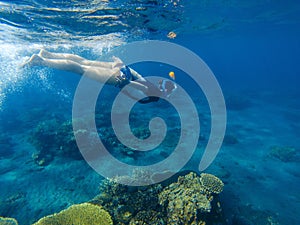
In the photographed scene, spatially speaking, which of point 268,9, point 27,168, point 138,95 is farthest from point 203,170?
point 268,9

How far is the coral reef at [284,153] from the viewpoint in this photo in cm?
1334

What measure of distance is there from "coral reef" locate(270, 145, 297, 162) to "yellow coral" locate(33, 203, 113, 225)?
12470 millimetres

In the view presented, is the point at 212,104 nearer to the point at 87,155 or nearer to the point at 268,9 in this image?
the point at 268,9

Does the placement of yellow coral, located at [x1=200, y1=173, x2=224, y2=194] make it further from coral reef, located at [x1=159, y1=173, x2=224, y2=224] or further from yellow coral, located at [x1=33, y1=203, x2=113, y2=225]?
yellow coral, located at [x1=33, y1=203, x2=113, y2=225]

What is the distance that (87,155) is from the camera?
38.3 ft

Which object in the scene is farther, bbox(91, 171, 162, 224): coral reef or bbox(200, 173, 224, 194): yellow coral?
bbox(200, 173, 224, 194): yellow coral

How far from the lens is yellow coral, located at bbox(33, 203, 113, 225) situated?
536 cm

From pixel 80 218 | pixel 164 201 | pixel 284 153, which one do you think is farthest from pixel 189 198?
pixel 284 153

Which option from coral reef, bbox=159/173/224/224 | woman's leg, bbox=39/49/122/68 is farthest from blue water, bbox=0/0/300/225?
woman's leg, bbox=39/49/122/68

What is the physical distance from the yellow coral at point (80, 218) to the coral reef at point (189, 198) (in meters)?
1.86

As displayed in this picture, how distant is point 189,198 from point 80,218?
10.1ft

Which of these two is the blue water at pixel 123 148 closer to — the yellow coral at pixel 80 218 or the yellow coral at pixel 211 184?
the yellow coral at pixel 211 184

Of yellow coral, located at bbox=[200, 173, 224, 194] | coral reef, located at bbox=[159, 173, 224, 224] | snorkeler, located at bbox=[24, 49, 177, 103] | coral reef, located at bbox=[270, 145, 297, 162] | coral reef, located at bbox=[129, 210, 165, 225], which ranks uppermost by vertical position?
snorkeler, located at bbox=[24, 49, 177, 103]

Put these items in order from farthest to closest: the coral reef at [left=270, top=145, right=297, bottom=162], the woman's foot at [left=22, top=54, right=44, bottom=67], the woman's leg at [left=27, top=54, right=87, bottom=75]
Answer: the coral reef at [left=270, top=145, right=297, bottom=162] → the woman's foot at [left=22, top=54, right=44, bottom=67] → the woman's leg at [left=27, top=54, right=87, bottom=75]
